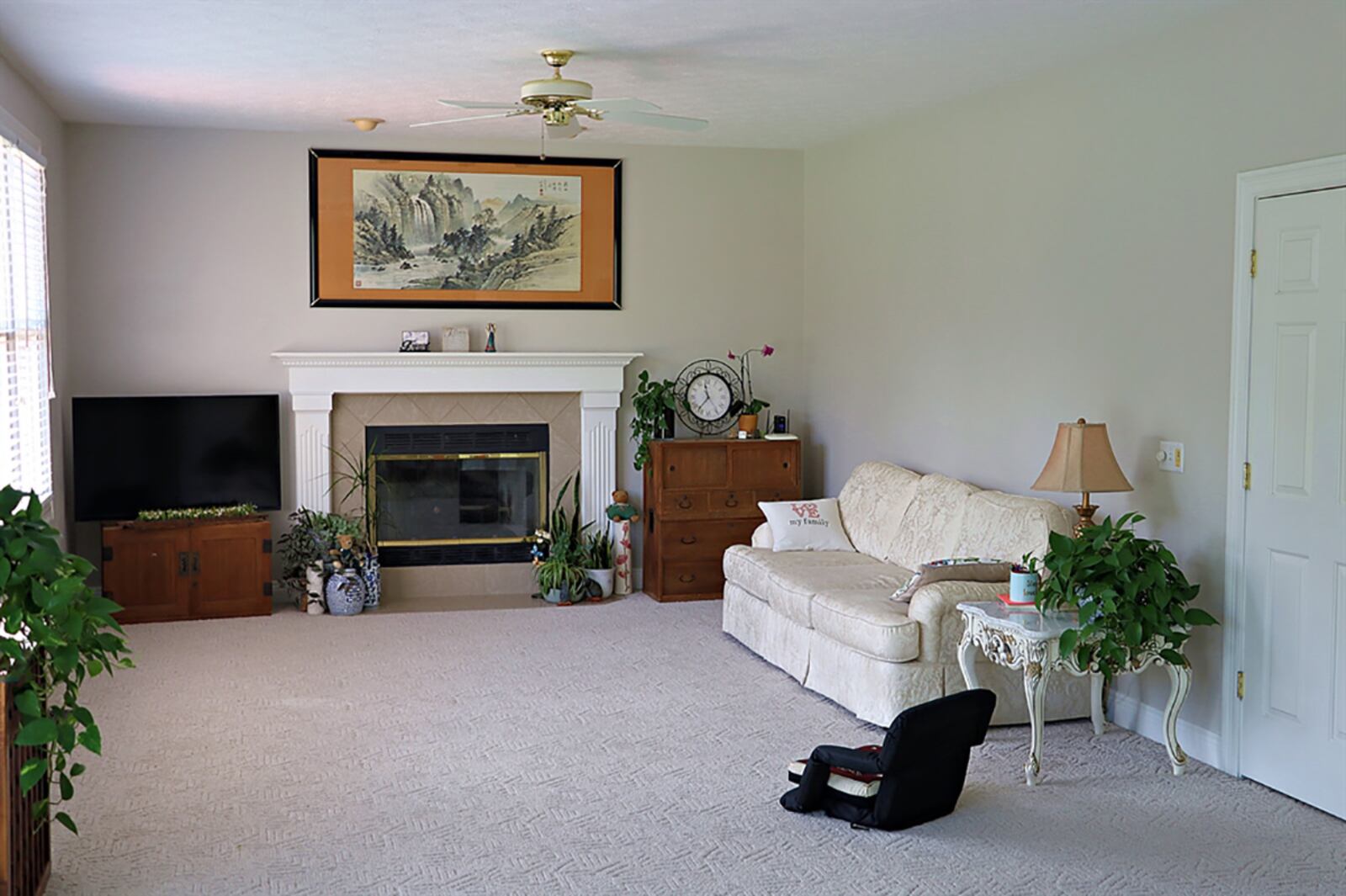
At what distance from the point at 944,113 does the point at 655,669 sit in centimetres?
323

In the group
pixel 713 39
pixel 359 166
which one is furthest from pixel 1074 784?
pixel 359 166

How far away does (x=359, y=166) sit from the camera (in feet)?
25.2

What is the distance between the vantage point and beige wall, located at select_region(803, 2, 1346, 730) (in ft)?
15.1

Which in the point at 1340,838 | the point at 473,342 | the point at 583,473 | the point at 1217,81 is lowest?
the point at 1340,838

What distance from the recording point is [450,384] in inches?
307

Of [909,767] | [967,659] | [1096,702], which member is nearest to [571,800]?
[909,767]

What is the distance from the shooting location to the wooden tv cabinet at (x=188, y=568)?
23.1ft

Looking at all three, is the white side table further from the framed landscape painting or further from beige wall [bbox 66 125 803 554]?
the framed landscape painting

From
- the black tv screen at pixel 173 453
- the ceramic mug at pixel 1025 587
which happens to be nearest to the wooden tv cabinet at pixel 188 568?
the black tv screen at pixel 173 453

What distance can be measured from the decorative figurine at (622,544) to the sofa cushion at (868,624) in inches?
96.5

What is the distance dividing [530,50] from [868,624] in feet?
9.21

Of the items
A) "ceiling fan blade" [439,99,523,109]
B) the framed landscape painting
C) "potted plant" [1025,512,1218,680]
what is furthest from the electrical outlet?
the framed landscape painting

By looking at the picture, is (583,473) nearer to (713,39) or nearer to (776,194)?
(776,194)

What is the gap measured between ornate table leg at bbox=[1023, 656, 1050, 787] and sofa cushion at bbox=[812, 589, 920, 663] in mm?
602
